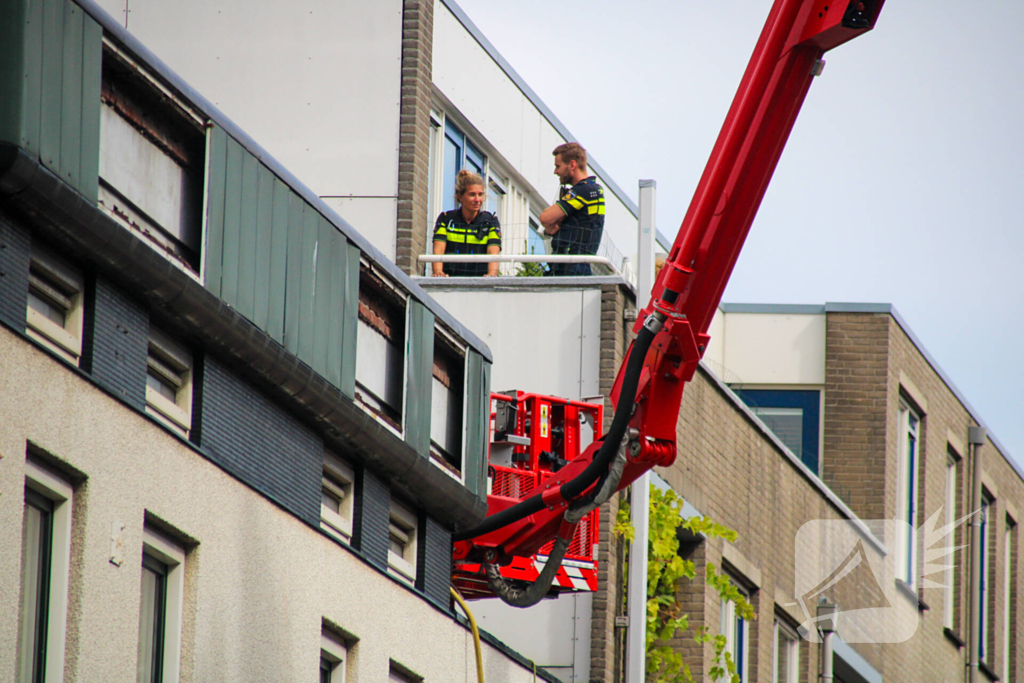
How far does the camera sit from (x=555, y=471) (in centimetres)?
1792

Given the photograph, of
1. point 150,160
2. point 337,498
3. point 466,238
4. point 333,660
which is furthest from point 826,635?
point 150,160

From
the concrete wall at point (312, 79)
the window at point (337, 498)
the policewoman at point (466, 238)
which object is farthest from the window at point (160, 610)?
the concrete wall at point (312, 79)

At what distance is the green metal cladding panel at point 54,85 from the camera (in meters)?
9.84

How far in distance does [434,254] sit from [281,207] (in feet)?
27.9

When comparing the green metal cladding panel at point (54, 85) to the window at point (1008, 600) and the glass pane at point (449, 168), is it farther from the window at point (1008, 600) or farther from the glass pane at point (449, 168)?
the window at point (1008, 600)

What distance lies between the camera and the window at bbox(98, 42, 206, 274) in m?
11.0

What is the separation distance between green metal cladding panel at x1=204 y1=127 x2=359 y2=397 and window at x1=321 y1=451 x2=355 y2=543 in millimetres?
606

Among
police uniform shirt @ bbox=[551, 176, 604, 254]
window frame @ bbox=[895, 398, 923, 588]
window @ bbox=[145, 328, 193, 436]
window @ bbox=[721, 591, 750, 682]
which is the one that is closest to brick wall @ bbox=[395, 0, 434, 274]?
police uniform shirt @ bbox=[551, 176, 604, 254]

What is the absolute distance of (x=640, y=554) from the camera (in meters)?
20.1

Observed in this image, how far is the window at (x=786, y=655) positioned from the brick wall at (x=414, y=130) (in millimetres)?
8437

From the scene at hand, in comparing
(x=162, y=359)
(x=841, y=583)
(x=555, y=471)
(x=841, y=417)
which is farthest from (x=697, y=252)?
(x=841, y=417)

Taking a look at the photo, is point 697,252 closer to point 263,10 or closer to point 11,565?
point 11,565

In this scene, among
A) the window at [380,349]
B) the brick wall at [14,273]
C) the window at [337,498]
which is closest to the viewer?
the brick wall at [14,273]

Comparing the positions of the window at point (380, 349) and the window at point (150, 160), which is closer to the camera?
the window at point (150, 160)
